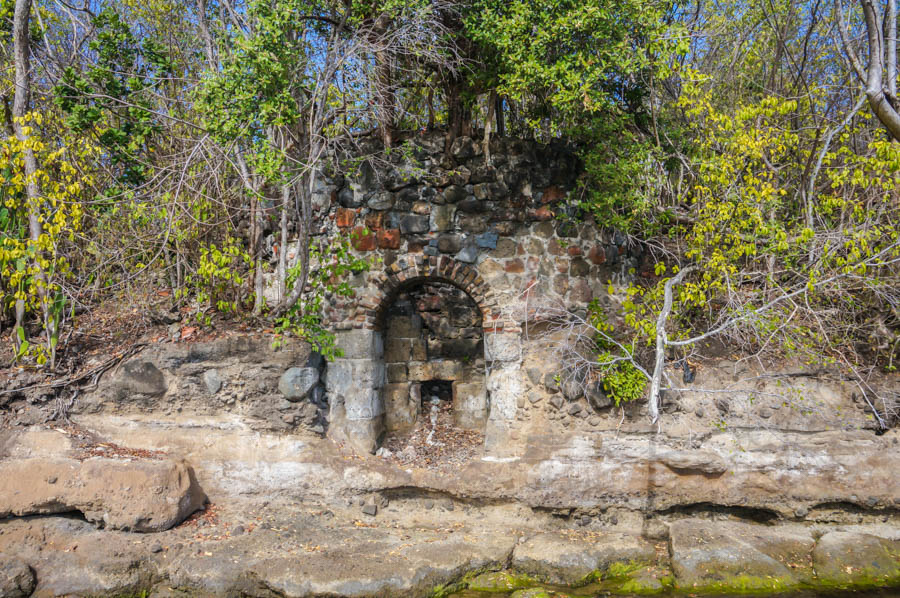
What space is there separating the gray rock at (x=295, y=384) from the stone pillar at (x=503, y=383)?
2.05m

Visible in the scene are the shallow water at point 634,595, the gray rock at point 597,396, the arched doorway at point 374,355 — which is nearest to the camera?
the shallow water at point 634,595

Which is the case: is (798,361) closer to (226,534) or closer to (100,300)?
(226,534)

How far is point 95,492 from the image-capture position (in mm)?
5707

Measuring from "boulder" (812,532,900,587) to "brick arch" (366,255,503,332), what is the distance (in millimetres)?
3783

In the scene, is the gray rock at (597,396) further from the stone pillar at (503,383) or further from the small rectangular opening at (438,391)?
the small rectangular opening at (438,391)

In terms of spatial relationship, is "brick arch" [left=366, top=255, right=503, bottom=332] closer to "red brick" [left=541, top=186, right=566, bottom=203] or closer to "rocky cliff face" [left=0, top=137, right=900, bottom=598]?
"rocky cliff face" [left=0, top=137, right=900, bottom=598]

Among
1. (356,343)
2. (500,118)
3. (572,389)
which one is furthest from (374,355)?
(500,118)

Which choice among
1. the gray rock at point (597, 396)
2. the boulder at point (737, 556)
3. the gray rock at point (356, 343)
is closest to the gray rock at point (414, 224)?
the gray rock at point (356, 343)

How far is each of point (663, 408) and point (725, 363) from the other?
0.87 metres

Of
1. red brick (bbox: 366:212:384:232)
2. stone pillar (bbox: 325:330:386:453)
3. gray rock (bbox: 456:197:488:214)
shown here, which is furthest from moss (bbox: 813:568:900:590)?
red brick (bbox: 366:212:384:232)

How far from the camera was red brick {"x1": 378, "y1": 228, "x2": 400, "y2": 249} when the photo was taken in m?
6.93

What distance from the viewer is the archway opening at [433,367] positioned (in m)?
7.61

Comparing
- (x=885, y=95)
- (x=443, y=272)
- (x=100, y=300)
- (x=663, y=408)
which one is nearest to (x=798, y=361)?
(x=663, y=408)

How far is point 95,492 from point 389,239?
3.83 metres
